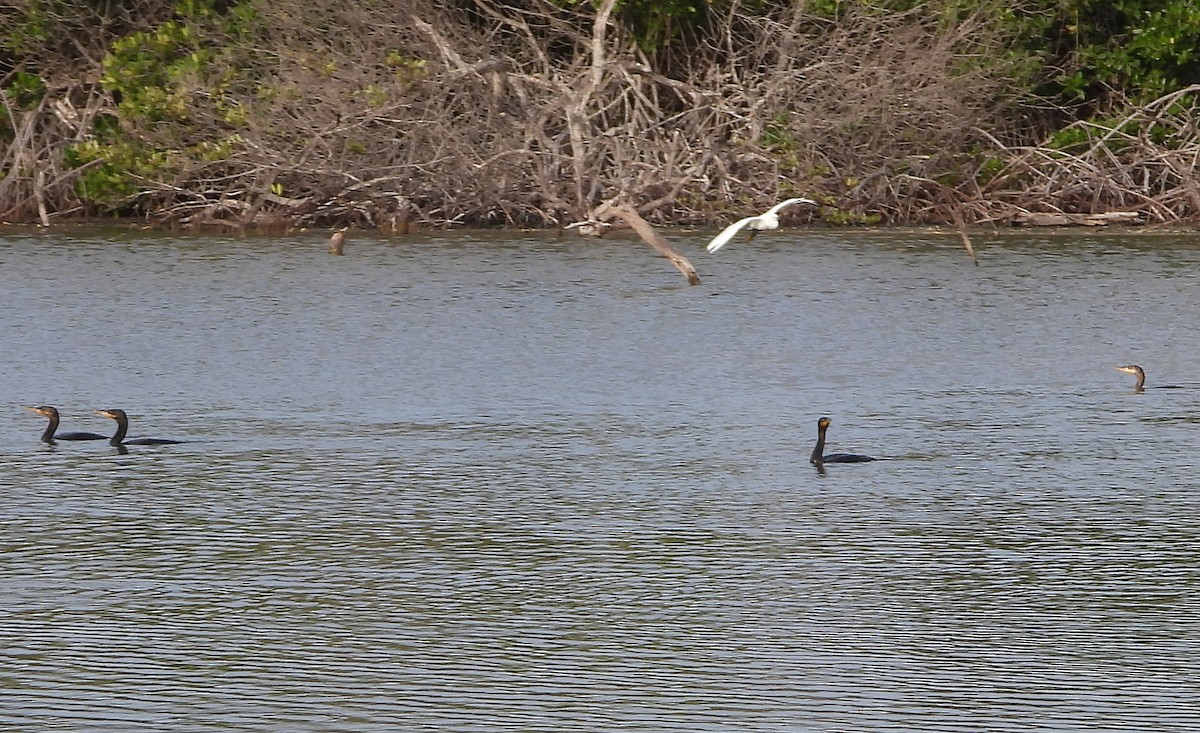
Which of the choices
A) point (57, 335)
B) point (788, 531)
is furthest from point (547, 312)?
point (788, 531)

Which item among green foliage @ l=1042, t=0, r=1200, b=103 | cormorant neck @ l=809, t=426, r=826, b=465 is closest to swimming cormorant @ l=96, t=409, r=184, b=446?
cormorant neck @ l=809, t=426, r=826, b=465

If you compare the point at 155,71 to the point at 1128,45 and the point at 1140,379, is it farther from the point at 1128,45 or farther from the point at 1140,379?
the point at 1140,379

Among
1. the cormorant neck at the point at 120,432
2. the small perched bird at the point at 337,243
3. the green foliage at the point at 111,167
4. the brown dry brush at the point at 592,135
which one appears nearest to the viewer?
the cormorant neck at the point at 120,432

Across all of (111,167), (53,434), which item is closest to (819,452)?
(53,434)

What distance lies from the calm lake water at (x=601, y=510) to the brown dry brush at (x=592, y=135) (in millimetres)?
4987

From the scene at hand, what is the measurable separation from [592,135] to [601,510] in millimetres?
14583

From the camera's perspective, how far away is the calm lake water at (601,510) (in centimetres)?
680

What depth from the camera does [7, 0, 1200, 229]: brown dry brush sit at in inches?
921

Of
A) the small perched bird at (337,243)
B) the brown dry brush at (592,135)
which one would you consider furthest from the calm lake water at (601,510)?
the brown dry brush at (592,135)

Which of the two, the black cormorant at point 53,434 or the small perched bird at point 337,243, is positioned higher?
the black cormorant at point 53,434

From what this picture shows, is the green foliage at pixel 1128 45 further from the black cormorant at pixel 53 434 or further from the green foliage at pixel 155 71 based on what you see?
the black cormorant at pixel 53 434

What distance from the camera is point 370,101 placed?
23.3 metres

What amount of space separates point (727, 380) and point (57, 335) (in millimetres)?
5215

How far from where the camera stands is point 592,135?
23.9 metres
